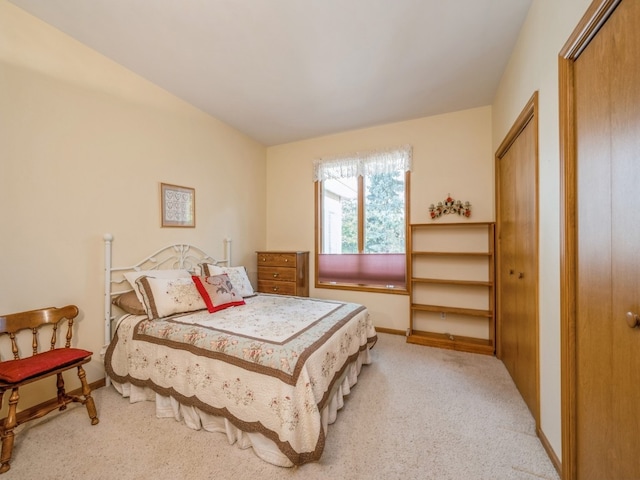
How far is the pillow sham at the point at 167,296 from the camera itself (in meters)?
2.09

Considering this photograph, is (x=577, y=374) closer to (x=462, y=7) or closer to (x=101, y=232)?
(x=462, y=7)

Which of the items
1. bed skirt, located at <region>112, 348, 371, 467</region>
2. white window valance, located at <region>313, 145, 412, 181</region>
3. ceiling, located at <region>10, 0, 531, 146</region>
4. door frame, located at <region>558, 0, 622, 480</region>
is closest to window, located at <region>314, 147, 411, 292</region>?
white window valance, located at <region>313, 145, 412, 181</region>

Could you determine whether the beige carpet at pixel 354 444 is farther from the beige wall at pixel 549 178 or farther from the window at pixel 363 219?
the window at pixel 363 219

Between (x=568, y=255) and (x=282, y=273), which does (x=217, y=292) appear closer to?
(x=282, y=273)

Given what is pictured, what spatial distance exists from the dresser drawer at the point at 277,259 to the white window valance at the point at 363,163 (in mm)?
1258

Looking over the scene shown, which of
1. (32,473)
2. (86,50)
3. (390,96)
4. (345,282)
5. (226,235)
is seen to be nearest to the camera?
(32,473)

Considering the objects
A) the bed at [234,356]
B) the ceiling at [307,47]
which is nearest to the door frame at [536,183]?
the ceiling at [307,47]

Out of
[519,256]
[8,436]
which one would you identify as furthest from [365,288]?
[8,436]

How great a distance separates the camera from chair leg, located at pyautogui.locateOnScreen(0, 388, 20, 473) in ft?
4.46

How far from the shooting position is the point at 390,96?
278 cm

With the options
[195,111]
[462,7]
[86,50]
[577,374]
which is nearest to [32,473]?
[577,374]

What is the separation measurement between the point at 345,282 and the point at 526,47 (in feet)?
9.82

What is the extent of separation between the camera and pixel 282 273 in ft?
11.9

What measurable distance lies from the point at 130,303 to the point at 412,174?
3.38 m
